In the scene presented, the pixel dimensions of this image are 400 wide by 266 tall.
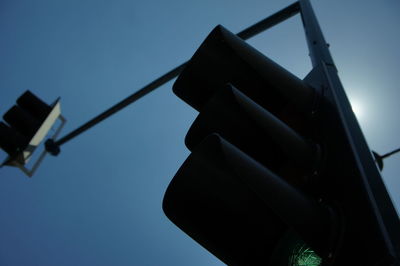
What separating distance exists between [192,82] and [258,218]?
0.80 m

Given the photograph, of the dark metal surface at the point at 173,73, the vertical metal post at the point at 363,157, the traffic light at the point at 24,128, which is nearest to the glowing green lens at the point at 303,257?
the vertical metal post at the point at 363,157

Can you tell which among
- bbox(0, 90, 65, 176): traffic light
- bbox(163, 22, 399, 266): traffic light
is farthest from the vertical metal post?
bbox(0, 90, 65, 176): traffic light

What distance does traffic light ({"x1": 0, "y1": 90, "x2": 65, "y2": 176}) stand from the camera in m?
3.75

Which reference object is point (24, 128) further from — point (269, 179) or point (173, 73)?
point (269, 179)

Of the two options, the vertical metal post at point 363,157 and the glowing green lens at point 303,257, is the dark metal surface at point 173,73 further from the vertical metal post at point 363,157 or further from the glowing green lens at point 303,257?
the glowing green lens at point 303,257

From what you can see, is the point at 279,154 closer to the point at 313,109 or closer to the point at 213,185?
the point at 313,109

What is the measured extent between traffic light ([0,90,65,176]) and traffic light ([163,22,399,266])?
278 centimetres

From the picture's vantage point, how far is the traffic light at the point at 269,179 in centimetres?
99

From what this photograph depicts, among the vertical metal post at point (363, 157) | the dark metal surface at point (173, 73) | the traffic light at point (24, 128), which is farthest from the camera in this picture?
the traffic light at point (24, 128)

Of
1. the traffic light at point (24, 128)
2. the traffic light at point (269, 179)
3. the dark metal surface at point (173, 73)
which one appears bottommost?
the traffic light at point (24, 128)

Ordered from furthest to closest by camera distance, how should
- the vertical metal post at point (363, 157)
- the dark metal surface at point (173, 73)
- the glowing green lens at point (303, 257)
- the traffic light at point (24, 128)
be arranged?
the traffic light at point (24, 128) → the dark metal surface at point (173, 73) → the glowing green lens at point (303, 257) → the vertical metal post at point (363, 157)

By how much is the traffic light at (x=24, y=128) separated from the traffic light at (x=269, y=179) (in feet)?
9.12

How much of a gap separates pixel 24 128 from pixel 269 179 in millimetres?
3555

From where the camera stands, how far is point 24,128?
12.8 ft
